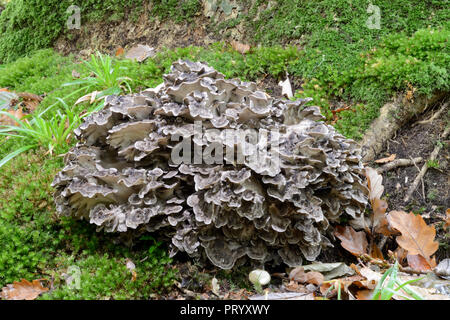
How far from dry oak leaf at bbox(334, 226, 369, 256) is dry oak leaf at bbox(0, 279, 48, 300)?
9.08 feet

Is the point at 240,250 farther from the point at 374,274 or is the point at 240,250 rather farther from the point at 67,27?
the point at 67,27

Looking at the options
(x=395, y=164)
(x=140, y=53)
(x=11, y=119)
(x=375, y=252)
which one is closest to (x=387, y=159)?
(x=395, y=164)

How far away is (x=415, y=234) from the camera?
3250 millimetres

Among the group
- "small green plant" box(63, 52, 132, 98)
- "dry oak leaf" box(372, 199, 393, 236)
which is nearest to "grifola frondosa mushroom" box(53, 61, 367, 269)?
"dry oak leaf" box(372, 199, 393, 236)

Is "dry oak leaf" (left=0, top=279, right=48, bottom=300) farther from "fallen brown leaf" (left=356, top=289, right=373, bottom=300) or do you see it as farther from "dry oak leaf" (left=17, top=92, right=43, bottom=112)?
"dry oak leaf" (left=17, top=92, right=43, bottom=112)

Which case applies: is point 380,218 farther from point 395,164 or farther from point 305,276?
point 305,276

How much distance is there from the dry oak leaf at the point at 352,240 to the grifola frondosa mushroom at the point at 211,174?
254mm

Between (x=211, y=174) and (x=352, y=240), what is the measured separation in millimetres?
1656

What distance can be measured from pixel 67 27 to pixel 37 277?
18.1ft

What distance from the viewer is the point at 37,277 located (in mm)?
2986

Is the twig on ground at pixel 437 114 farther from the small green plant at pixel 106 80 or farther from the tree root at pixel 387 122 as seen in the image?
the small green plant at pixel 106 80

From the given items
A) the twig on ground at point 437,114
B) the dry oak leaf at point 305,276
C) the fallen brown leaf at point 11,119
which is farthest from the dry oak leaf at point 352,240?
the fallen brown leaf at point 11,119

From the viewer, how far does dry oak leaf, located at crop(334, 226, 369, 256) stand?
3361mm
